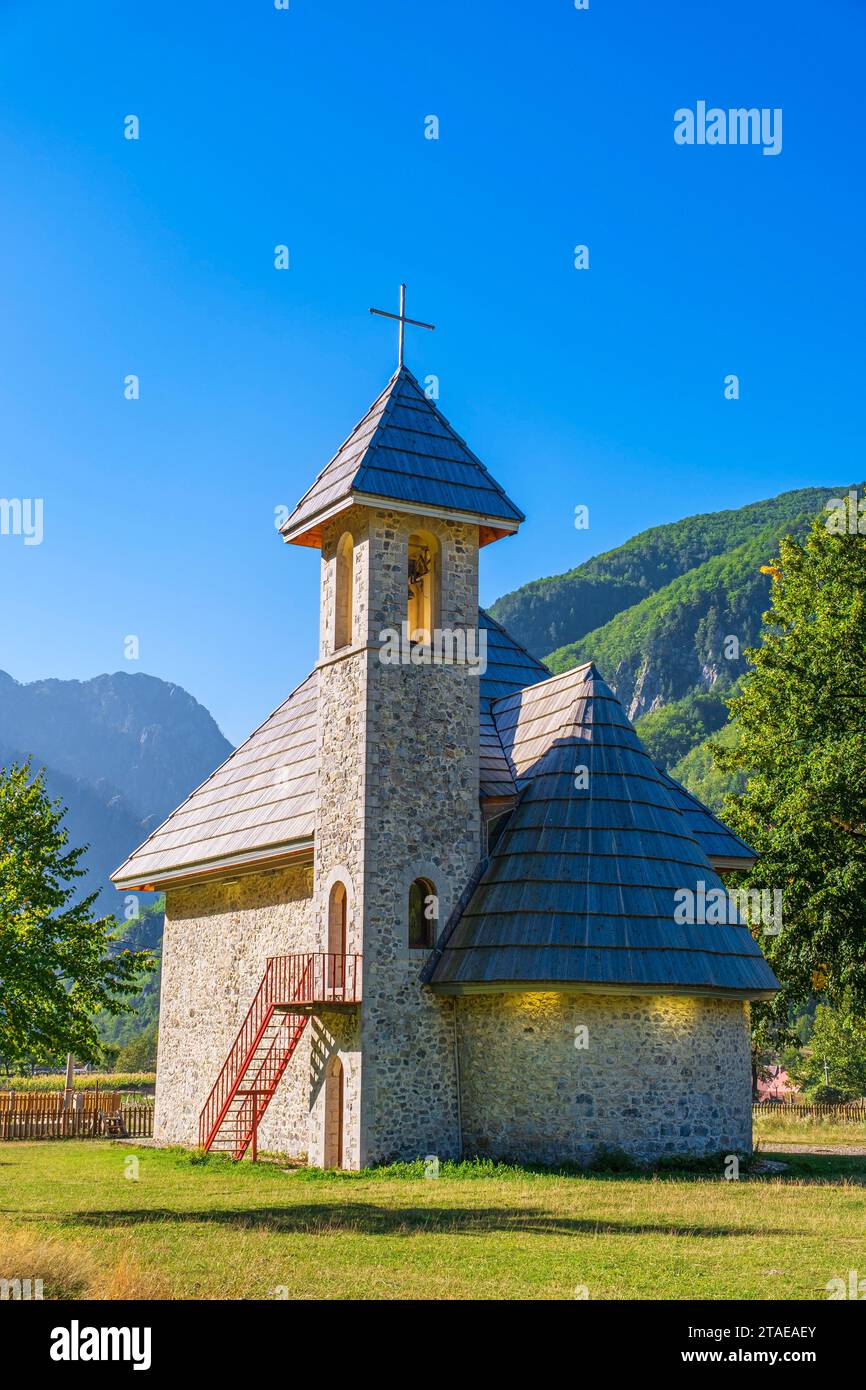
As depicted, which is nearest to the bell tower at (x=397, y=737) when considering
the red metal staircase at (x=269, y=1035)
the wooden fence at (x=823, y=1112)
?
the red metal staircase at (x=269, y=1035)

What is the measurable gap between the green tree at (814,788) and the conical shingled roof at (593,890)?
5935 millimetres

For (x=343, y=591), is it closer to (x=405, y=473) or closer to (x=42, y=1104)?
(x=405, y=473)

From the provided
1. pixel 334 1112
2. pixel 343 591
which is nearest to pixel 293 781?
pixel 343 591

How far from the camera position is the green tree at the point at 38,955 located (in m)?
14.6

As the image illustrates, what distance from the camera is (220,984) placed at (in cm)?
2530

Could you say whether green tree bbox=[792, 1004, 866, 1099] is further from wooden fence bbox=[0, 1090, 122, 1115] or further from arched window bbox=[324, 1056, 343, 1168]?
arched window bbox=[324, 1056, 343, 1168]

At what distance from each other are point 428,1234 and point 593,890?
7650 mm

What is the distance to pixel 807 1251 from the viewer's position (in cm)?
1168

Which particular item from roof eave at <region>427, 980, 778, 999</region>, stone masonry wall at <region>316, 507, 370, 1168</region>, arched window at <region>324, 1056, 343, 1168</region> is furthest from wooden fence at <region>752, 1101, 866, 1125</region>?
stone masonry wall at <region>316, 507, 370, 1168</region>

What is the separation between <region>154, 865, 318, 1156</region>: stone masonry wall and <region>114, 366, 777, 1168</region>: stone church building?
9 cm

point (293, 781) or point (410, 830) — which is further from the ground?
point (293, 781)

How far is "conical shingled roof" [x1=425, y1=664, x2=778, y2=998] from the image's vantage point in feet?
61.5

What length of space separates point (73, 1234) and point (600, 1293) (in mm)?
5624
